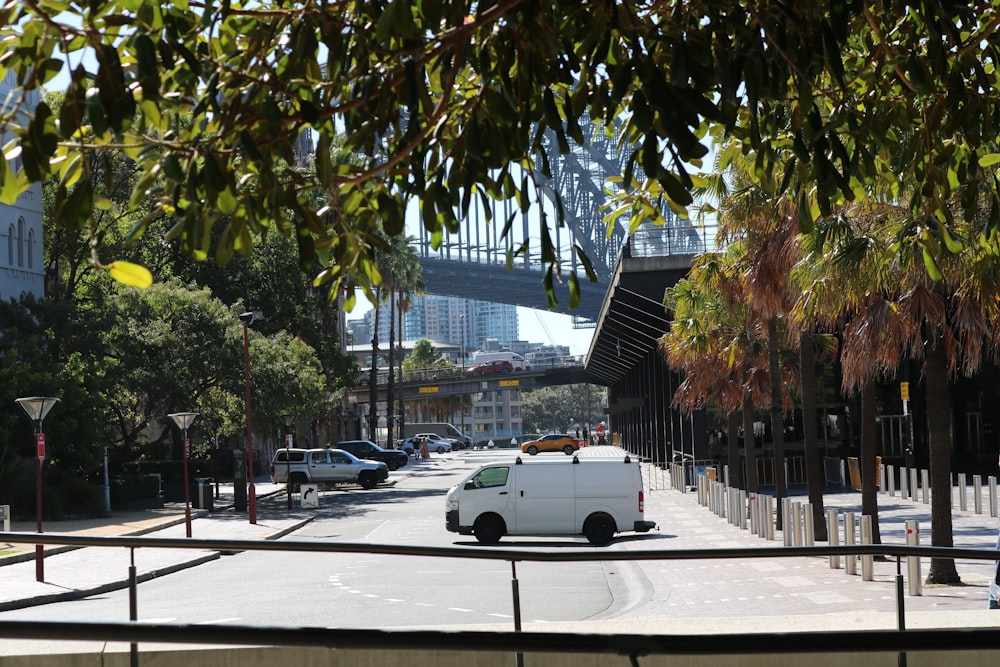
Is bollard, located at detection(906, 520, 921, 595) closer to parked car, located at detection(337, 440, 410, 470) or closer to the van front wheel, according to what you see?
the van front wheel

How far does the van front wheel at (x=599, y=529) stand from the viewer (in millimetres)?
24281

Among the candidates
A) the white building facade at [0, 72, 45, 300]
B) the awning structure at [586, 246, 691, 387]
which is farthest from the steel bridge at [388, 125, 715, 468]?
the white building facade at [0, 72, 45, 300]

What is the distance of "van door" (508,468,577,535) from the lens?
24.5 meters

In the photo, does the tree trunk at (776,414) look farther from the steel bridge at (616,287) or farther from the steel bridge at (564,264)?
the steel bridge at (564,264)

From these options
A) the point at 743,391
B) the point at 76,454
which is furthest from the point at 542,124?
the point at 76,454

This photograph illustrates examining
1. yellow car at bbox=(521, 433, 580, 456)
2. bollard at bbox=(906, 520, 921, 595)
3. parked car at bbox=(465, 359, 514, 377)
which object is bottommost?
yellow car at bbox=(521, 433, 580, 456)

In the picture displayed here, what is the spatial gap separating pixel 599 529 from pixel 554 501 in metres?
1.10

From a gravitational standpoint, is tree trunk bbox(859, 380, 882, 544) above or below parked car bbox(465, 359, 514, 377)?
below

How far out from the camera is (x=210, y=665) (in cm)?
635

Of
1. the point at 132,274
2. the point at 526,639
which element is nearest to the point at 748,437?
the point at 132,274

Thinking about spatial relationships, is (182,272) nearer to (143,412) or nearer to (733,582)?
(143,412)

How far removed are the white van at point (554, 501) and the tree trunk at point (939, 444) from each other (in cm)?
945

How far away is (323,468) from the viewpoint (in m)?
→ 49.9

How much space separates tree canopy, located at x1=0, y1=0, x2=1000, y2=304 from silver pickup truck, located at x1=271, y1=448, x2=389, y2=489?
43.6 metres
